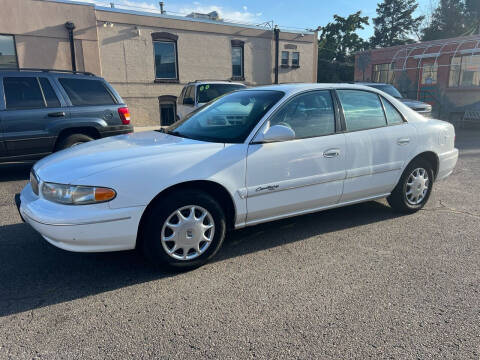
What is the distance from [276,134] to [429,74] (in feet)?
68.0

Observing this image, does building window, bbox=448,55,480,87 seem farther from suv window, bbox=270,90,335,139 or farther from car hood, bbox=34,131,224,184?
car hood, bbox=34,131,224,184

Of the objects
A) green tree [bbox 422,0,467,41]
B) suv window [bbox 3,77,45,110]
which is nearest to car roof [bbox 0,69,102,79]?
suv window [bbox 3,77,45,110]

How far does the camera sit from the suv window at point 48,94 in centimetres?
641

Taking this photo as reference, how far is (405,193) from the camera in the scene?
4.55m

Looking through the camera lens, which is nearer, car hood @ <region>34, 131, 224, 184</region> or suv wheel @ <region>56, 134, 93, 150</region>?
car hood @ <region>34, 131, 224, 184</region>

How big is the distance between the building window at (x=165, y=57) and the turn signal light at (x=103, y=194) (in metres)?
14.5

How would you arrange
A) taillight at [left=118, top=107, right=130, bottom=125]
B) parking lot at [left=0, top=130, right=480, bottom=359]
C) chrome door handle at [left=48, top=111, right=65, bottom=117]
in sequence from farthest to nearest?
1. taillight at [left=118, top=107, right=130, bottom=125]
2. chrome door handle at [left=48, top=111, right=65, bottom=117]
3. parking lot at [left=0, top=130, right=480, bottom=359]

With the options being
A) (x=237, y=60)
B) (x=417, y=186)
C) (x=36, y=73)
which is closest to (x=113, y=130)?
(x=36, y=73)

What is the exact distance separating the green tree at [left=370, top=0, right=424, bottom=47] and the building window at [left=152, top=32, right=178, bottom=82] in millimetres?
41337

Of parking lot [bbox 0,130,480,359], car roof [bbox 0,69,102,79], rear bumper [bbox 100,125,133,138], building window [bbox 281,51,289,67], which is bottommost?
parking lot [bbox 0,130,480,359]

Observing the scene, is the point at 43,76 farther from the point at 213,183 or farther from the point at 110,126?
the point at 213,183

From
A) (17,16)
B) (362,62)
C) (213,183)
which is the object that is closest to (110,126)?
(213,183)

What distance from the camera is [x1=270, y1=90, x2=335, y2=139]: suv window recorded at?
3.71 m

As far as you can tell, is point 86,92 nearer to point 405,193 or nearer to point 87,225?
point 87,225
